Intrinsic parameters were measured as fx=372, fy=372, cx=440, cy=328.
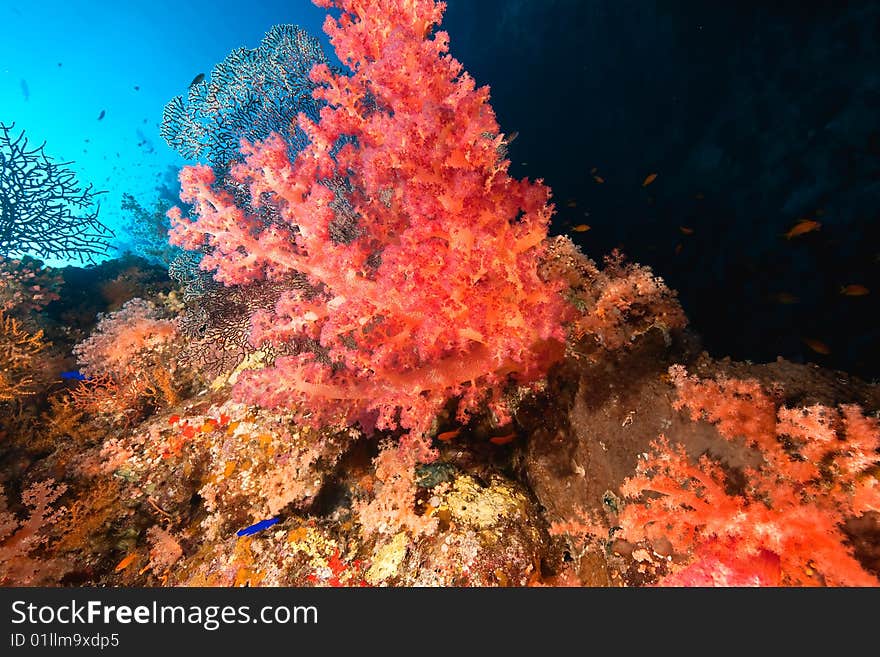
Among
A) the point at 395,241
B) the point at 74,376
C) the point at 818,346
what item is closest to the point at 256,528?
the point at 395,241

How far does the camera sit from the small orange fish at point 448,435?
3.53 m

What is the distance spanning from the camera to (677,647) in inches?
75.2

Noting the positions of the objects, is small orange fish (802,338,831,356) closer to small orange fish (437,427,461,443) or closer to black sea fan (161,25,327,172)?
small orange fish (437,427,461,443)

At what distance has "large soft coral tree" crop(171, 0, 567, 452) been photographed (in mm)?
2621

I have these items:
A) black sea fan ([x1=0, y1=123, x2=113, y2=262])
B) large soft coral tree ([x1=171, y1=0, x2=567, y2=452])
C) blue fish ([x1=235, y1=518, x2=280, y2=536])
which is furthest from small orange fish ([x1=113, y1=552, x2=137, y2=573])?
black sea fan ([x1=0, y1=123, x2=113, y2=262])

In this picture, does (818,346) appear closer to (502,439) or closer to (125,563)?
(502,439)

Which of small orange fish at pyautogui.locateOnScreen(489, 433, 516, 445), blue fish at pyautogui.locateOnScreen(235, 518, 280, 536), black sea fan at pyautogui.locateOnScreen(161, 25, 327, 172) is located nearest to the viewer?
blue fish at pyautogui.locateOnScreen(235, 518, 280, 536)

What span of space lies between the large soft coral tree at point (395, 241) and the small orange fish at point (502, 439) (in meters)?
0.33

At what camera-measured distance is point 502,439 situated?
11.3 feet

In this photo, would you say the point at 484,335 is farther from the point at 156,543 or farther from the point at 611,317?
the point at 156,543

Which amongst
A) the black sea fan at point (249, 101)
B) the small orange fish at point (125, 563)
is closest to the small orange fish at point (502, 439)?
the small orange fish at point (125, 563)

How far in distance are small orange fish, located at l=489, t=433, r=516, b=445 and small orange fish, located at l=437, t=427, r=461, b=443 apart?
0.34 meters

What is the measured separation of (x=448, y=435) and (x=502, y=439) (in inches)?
20.0

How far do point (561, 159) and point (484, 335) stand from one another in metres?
19.5
